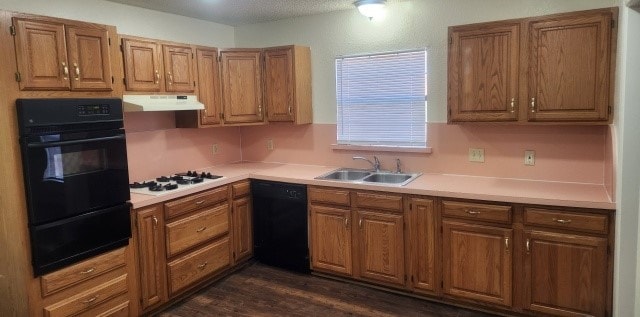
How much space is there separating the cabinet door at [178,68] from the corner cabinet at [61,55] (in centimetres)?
61

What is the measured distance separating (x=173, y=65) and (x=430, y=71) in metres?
2.13

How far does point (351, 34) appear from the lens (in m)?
3.85

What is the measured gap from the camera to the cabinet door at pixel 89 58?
2.58 m

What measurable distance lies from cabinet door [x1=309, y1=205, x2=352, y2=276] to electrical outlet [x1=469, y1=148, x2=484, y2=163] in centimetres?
109

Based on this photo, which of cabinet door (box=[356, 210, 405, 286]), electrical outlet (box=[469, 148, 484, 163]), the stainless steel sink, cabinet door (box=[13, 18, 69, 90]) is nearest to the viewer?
cabinet door (box=[13, 18, 69, 90])

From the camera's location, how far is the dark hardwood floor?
3.11m

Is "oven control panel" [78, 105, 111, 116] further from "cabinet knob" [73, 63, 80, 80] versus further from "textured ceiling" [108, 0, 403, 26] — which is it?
"textured ceiling" [108, 0, 403, 26]

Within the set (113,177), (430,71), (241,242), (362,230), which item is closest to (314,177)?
(362,230)

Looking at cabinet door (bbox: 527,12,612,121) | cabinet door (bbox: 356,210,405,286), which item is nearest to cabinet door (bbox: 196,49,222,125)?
cabinet door (bbox: 356,210,405,286)

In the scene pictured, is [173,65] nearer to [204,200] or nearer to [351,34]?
[204,200]

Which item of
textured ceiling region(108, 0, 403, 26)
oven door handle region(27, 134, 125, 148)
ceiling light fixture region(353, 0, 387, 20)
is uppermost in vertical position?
textured ceiling region(108, 0, 403, 26)

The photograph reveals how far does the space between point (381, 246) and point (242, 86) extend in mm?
1972

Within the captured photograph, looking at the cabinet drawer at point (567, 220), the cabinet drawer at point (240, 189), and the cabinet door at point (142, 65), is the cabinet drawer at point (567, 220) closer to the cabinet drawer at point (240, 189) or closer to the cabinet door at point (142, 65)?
the cabinet drawer at point (240, 189)

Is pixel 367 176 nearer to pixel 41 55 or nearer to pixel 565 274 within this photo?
pixel 565 274
